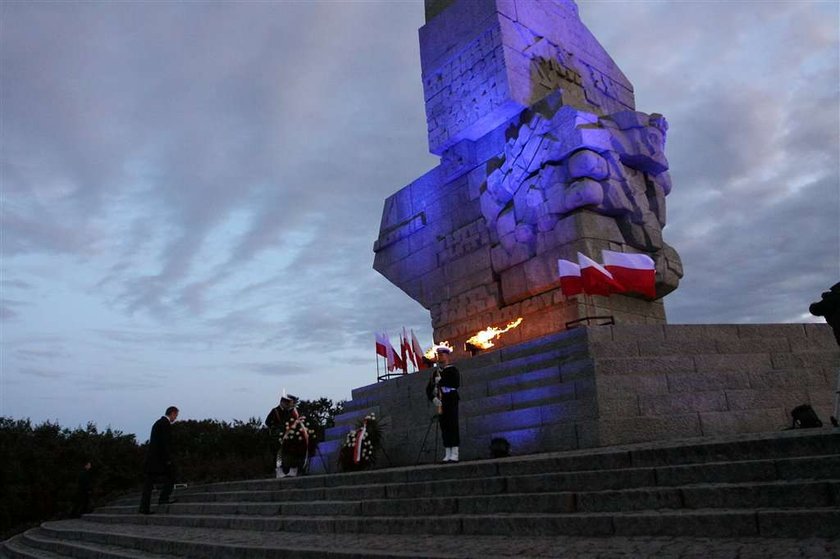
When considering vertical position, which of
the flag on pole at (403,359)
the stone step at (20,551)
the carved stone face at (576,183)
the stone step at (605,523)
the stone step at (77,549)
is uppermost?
the carved stone face at (576,183)

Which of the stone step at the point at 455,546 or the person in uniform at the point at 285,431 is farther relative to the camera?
the person in uniform at the point at 285,431

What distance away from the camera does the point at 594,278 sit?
39.5 ft

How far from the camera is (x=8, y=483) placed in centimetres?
1652

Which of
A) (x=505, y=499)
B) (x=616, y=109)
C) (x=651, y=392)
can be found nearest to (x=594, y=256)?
(x=651, y=392)

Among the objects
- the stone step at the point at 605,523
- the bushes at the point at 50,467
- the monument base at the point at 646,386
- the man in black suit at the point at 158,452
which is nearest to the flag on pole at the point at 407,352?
the monument base at the point at 646,386

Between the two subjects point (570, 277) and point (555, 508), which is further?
point (570, 277)


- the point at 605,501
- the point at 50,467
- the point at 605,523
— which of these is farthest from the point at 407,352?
the point at 605,523

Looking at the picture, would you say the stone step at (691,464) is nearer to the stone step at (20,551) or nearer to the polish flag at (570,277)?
the polish flag at (570,277)

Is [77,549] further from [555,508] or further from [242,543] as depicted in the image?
[555,508]

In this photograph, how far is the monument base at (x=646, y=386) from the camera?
8.84 m

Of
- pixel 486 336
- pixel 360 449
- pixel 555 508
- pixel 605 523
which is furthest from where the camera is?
pixel 486 336

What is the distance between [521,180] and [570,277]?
4.08 m

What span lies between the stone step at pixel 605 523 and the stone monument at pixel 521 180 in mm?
8484

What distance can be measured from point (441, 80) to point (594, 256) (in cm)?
794
